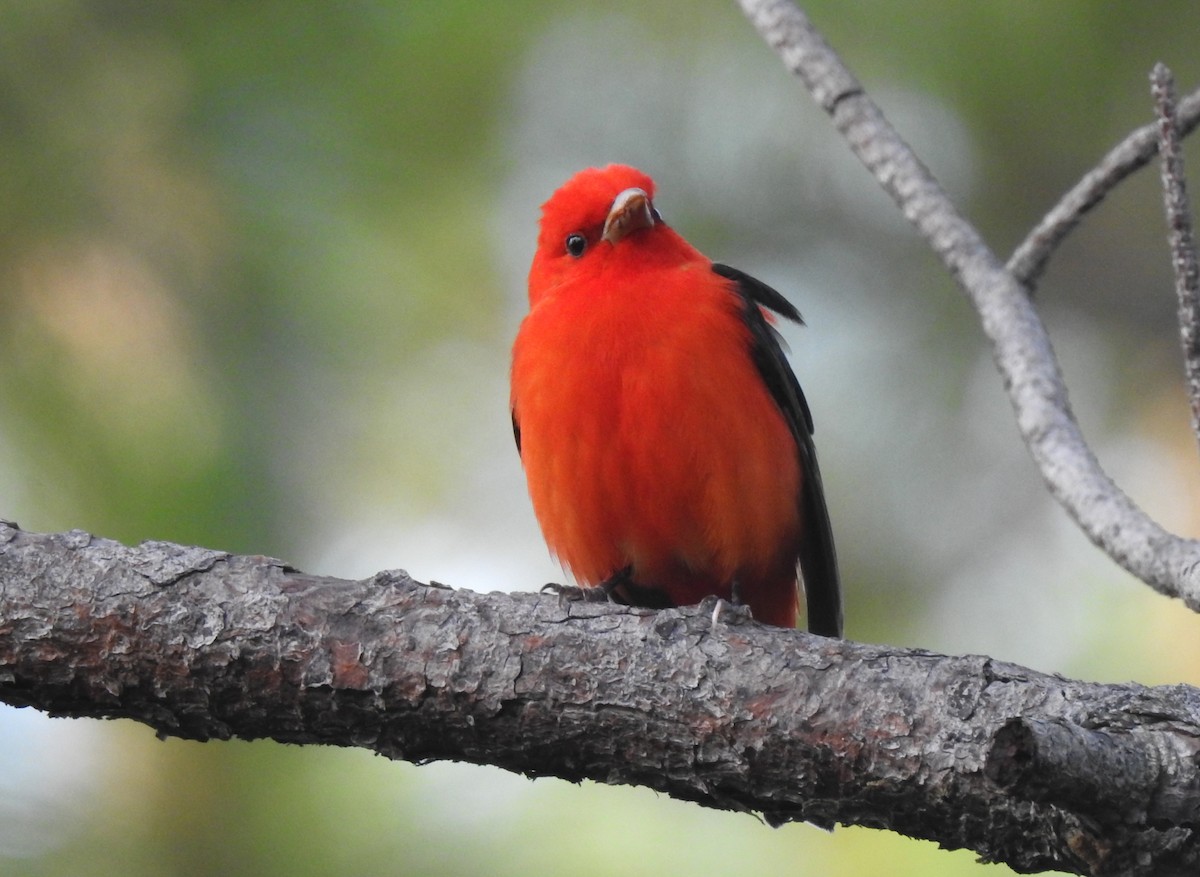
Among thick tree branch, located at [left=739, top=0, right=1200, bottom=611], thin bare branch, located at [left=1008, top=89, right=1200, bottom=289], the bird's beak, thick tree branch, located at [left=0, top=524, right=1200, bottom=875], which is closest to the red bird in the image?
the bird's beak

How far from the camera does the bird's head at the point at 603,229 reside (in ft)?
16.2

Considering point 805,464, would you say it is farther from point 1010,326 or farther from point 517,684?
point 517,684

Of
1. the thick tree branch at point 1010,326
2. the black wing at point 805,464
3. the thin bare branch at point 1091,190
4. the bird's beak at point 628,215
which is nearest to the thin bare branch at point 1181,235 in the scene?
the thick tree branch at point 1010,326

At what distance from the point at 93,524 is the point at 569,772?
6.34ft

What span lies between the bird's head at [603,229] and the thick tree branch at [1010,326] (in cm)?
78

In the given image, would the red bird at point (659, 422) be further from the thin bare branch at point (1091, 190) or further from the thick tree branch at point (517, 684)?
the thick tree branch at point (517, 684)

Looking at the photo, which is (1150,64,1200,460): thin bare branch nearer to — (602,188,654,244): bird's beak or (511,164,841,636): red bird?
(511,164,841,636): red bird

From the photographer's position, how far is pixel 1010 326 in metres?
3.96

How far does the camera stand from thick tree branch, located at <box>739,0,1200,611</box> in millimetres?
3258

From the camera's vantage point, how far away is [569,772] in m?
3.16

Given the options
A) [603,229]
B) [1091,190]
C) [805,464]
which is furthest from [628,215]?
[1091,190]

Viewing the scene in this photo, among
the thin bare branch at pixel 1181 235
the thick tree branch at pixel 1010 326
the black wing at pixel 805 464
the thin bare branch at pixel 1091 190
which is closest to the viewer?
the thin bare branch at pixel 1181 235

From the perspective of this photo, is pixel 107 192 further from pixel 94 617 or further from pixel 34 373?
pixel 94 617

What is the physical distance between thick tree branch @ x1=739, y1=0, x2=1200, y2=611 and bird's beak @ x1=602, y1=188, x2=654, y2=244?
2.44ft
